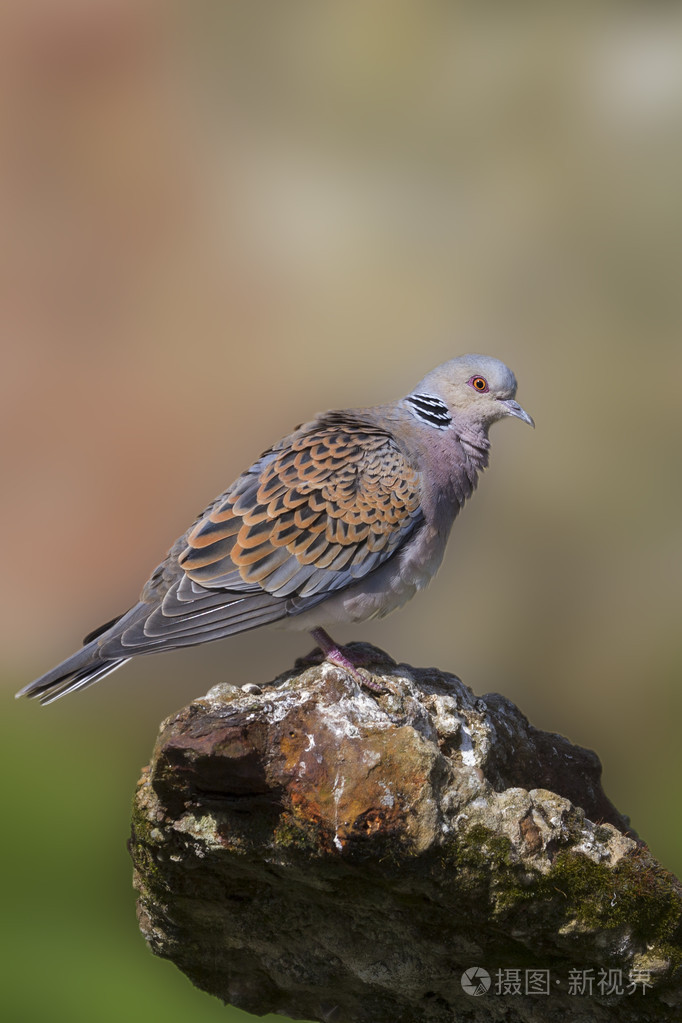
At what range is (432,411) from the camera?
3.93 m

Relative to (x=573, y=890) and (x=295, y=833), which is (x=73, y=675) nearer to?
(x=295, y=833)

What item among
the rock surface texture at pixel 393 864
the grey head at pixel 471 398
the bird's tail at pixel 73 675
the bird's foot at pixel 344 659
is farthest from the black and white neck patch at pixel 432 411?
the bird's tail at pixel 73 675

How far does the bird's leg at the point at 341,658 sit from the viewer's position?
3.30 m

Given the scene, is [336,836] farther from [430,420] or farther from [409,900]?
[430,420]

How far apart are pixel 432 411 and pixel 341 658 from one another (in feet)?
3.69

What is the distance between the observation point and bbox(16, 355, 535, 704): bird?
333 cm

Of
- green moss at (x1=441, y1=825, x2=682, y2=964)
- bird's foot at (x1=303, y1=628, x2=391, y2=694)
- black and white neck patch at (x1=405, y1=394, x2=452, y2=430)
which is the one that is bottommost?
green moss at (x1=441, y1=825, x2=682, y2=964)

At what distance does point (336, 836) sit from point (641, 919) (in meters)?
0.97

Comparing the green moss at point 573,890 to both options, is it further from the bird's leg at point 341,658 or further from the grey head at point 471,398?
the grey head at point 471,398

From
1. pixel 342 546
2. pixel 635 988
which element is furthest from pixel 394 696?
pixel 635 988

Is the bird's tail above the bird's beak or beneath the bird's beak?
beneath

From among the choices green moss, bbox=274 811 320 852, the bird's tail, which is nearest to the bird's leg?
green moss, bbox=274 811 320 852

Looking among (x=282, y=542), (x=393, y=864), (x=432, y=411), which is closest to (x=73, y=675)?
(x=282, y=542)

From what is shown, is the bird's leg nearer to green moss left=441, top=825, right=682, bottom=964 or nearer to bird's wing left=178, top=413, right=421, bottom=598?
bird's wing left=178, top=413, right=421, bottom=598
